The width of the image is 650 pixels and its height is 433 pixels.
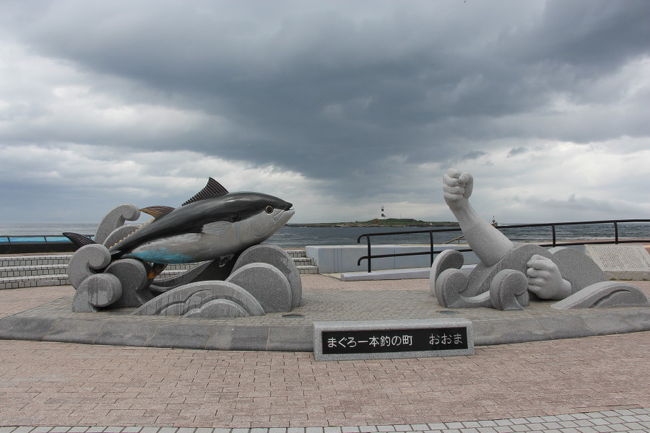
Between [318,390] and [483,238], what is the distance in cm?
438

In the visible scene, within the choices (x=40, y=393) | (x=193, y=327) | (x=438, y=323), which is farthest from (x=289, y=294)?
(x=40, y=393)

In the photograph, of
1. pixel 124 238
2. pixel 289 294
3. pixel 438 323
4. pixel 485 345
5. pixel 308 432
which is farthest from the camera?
pixel 124 238

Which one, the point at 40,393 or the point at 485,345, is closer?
the point at 40,393

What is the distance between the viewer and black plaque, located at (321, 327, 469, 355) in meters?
5.18

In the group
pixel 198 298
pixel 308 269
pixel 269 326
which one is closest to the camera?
pixel 269 326

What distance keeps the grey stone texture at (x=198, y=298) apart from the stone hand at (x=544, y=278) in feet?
13.7

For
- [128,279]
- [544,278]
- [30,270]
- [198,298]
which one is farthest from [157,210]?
[30,270]

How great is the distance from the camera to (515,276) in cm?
691

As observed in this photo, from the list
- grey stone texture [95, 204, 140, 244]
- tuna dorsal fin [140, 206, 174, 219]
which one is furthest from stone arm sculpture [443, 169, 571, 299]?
grey stone texture [95, 204, 140, 244]

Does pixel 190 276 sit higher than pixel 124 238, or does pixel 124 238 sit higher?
pixel 124 238

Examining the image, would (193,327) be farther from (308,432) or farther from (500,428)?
(500,428)

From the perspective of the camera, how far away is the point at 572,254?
7789 mm

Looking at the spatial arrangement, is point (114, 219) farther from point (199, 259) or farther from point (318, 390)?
point (318, 390)

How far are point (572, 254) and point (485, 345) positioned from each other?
3110 mm
